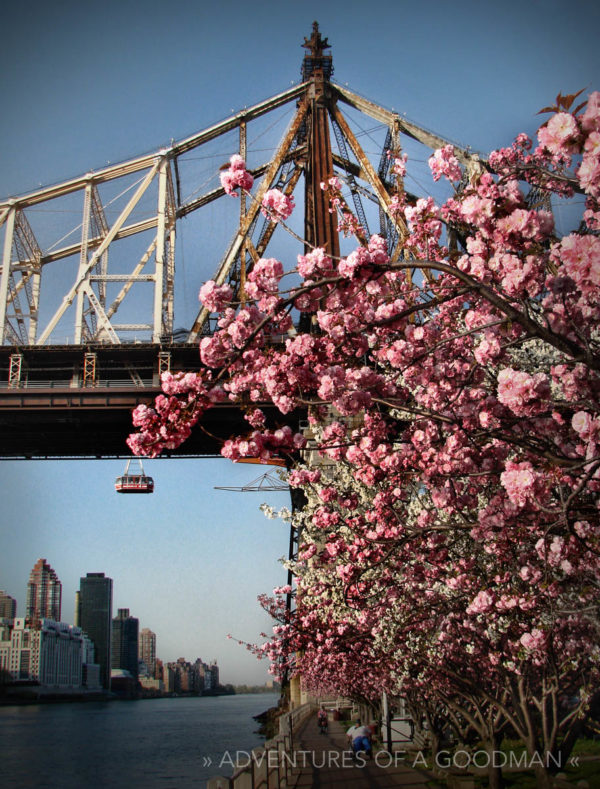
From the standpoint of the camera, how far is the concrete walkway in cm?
1381

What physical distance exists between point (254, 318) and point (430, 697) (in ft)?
58.7

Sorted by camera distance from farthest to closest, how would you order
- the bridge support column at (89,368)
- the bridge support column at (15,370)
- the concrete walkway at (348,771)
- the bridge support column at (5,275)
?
the bridge support column at (5,275) → the bridge support column at (15,370) → the bridge support column at (89,368) → the concrete walkway at (348,771)

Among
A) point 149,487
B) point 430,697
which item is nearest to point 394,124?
point 149,487

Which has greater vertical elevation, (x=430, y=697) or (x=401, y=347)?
(x=401, y=347)

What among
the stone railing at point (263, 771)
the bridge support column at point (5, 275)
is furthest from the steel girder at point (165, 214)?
the stone railing at point (263, 771)

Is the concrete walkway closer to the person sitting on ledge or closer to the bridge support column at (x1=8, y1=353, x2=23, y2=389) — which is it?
the person sitting on ledge

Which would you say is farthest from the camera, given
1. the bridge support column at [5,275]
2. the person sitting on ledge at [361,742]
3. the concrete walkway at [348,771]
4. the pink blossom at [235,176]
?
the bridge support column at [5,275]

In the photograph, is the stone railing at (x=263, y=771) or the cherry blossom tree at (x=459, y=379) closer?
the cherry blossom tree at (x=459, y=379)

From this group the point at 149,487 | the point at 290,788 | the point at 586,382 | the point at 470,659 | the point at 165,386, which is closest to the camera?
the point at 586,382

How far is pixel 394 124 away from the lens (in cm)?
3797

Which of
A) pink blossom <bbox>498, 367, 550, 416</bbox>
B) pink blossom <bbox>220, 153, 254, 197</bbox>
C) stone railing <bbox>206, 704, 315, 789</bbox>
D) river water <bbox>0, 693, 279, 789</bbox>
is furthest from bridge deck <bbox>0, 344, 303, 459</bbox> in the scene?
pink blossom <bbox>498, 367, 550, 416</bbox>

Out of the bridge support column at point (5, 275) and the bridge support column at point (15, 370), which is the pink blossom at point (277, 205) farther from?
the bridge support column at point (5, 275)

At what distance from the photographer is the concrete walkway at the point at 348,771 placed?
13.8m

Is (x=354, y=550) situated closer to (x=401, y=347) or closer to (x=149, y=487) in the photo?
(x=401, y=347)
